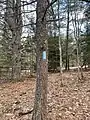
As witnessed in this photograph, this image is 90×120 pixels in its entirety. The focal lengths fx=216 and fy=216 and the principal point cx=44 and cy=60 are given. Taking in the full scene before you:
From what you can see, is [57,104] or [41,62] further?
[57,104]

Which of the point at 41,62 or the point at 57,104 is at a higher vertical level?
the point at 41,62

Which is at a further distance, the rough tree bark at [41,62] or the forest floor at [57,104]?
the forest floor at [57,104]

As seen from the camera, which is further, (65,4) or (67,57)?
(67,57)

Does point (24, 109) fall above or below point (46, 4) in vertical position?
below

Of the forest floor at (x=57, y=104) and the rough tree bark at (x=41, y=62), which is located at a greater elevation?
the rough tree bark at (x=41, y=62)

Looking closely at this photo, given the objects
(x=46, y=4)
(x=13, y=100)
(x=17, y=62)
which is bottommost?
(x=13, y=100)

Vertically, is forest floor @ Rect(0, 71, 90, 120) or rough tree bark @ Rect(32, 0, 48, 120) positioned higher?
rough tree bark @ Rect(32, 0, 48, 120)

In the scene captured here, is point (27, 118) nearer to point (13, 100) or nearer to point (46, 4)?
point (13, 100)

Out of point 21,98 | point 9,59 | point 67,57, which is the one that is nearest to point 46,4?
point 21,98

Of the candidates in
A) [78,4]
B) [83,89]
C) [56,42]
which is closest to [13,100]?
[83,89]

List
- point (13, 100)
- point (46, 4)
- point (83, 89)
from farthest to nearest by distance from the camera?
point (83, 89)
point (13, 100)
point (46, 4)

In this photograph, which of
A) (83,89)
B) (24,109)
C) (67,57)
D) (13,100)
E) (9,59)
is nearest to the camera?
(24,109)

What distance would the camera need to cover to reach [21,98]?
793 centimetres

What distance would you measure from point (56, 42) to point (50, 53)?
1.09 m
